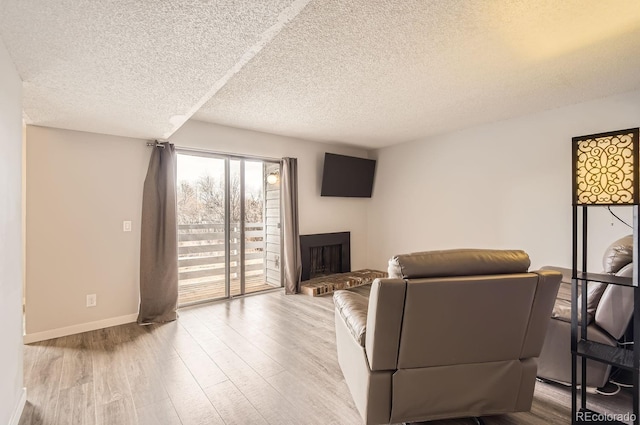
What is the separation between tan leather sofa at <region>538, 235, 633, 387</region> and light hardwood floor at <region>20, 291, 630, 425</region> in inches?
5.5

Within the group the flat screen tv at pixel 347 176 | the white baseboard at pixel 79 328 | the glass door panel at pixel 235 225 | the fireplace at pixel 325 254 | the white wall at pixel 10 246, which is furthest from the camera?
the flat screen tv at pixel 347 176

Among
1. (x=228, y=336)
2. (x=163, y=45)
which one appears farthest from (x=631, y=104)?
(x=228, y=336)

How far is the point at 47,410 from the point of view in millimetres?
1999

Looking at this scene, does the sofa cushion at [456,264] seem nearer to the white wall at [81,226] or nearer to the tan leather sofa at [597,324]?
the tan leather sofa at [597,324]

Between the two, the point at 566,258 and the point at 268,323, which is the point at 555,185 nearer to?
the point at 566,258

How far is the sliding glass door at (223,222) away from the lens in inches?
164

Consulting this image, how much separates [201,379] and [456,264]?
6.69 feet

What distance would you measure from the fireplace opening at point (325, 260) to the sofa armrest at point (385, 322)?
12.2 ft

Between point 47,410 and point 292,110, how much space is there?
3367mm

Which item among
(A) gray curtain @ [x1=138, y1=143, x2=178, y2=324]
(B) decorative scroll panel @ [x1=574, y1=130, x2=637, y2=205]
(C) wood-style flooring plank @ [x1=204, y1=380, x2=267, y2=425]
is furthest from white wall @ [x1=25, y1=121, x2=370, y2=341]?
(B) decorative scroll panel @ [x1=574, y1=130, x2=637, y2=205]

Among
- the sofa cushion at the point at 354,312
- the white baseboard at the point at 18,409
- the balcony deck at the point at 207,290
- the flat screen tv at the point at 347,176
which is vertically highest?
the flat screen tv at the point at 347,176

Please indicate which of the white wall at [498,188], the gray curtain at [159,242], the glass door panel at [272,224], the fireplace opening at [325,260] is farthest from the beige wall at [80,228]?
the white wall at [498,188]

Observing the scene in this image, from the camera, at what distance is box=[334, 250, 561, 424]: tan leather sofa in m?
1.55

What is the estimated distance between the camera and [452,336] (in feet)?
5.27
